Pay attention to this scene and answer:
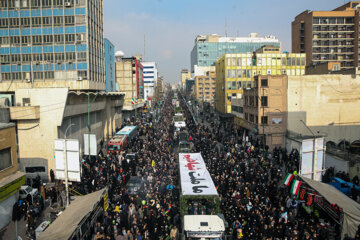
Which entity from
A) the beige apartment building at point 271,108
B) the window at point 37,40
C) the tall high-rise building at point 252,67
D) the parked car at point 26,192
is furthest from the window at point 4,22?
the tall high-rise building at point 252,67

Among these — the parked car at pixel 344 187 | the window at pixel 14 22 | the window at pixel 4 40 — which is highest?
the window at pixel 14 22

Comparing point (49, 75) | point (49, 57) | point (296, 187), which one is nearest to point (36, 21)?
point (49, 57)

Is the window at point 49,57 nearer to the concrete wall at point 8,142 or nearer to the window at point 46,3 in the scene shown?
the window at point 46,3

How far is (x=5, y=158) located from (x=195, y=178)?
11583 mm

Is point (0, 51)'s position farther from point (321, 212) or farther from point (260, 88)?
point (321, 212)

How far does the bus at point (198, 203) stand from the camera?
1076 centimetres

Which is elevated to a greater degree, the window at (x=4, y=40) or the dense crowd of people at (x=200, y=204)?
the window at (x=4, y=40)

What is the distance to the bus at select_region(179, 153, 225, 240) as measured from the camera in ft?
35.3

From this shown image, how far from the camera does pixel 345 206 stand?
1249 centimetres

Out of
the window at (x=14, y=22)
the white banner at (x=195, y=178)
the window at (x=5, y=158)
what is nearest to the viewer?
the white banner at (x=195, y=178)

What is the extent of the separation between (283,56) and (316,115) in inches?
1075

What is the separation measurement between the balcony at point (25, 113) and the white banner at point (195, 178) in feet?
44.5

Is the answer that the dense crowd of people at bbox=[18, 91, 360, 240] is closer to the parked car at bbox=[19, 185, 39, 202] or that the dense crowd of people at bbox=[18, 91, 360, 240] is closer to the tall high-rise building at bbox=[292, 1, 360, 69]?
the parked car at bbox=[19, 185, 39, 202]

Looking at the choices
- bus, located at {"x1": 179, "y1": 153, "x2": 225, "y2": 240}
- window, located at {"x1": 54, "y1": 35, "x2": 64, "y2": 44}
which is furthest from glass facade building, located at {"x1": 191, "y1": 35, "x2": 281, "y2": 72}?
bus, located at {"x1": 179, "y1": 153, "x2": 225, "y2": 240}
